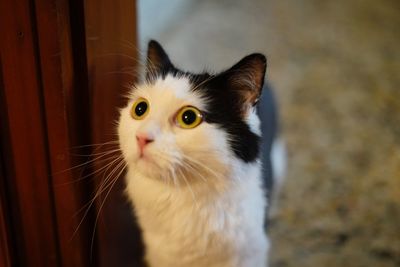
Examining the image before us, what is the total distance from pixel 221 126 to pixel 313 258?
2.39 ft

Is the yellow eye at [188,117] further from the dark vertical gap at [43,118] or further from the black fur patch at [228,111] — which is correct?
the dark vertical gap at [43,118]

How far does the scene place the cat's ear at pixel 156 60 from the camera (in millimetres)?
986

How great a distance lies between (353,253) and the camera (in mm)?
1431

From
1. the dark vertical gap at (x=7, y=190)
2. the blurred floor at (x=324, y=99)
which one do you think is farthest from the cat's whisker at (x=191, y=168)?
the blurred floor at (x=324, y=99)

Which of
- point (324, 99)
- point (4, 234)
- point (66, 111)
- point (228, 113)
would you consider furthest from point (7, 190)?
point (324, 99)

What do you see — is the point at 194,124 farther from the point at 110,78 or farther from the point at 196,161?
the point at 110,78

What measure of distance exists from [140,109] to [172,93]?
0.24ft

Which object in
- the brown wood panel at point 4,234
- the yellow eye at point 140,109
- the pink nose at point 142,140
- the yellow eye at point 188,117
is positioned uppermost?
the yellow eye at point 140,109

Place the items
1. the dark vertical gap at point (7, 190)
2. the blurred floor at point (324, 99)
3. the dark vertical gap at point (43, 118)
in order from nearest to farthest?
the dark vertical gap at point (43, 118) < the dark vertical gap at point (7, 190) < the blurred floor at point (324, 99)

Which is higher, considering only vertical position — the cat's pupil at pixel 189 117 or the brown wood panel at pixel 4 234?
the cat's pupil at pixel 189 117

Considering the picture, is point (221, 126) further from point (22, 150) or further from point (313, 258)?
point (313, 258)

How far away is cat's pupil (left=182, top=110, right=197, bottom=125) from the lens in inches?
33.4

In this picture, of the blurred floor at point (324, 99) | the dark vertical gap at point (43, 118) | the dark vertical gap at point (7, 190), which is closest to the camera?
the dark vertical gap at point (43, 118)

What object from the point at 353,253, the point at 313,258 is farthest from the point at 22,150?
the point at 353,253
